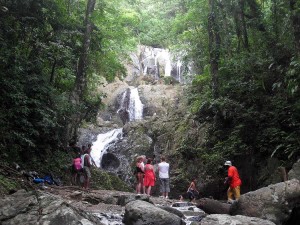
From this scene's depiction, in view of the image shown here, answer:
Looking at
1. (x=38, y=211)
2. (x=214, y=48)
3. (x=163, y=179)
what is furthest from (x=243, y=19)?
(x=38, y=211)

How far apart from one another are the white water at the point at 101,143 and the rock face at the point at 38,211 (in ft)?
54.3

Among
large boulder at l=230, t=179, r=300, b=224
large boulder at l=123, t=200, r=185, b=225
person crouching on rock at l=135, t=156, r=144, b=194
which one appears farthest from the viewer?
person crouching on rock at l=135, t=156, r=144, b=194

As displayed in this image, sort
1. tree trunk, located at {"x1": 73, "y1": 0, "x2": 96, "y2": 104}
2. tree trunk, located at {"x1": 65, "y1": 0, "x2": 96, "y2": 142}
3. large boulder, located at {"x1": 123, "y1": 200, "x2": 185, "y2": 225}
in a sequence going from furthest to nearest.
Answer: tree trunk, located at {"x1": 73, "y1": 0, "x2": 96, "y2": 104} → tree trunk, located at {"x1": 65, "y1": 0, "x2": 96, "y2": 142} → large boulder, located at {"x1": 123, "y1": 200, "x2": 185, "y2": 225}

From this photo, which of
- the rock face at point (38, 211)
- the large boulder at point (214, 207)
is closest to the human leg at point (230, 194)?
the large boulder at point (214, 207)

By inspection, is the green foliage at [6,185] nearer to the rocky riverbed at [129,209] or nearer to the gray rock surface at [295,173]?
the rocky riverbed at [129,209]

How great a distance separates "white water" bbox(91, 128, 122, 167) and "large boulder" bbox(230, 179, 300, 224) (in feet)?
49.3

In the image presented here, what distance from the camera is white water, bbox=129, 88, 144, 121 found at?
29677 millimetres

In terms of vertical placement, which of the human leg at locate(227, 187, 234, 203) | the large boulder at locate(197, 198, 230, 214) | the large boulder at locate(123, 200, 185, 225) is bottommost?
the large boulder at locate(197, 198, 230, 214)

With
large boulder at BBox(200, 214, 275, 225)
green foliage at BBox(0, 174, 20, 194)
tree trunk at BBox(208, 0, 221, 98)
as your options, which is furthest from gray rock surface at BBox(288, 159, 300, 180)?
tree trunk at BBox(208, 0, 221, 98)

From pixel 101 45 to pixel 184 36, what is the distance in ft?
19.6

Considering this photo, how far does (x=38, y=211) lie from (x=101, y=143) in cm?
1883

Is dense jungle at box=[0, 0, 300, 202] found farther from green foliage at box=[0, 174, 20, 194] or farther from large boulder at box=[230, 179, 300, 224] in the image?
large boulder at box=[230, 179, 300, 224]

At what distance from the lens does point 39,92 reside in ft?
41.4

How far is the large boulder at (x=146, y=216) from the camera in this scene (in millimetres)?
7312
